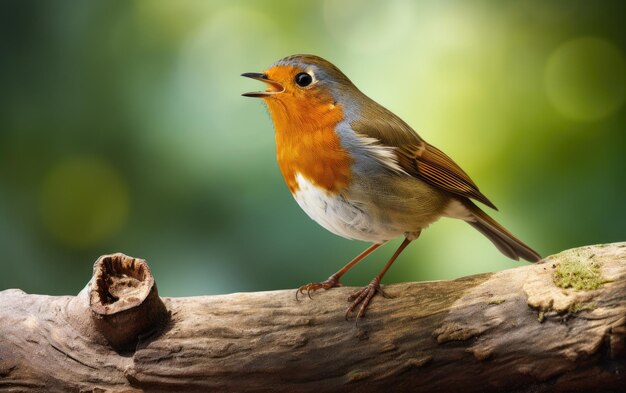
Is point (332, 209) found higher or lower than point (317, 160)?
lower

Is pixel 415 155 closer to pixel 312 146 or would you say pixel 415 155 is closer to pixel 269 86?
pixel 312 146

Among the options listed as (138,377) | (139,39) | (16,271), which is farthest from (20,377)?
(139,39)

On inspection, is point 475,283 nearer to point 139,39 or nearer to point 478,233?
point 478,233

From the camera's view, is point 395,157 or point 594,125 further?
point 594,125

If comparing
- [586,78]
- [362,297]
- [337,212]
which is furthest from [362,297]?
[586,78]

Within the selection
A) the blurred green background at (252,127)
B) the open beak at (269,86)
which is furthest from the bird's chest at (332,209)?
the blurred green background at (252,127)

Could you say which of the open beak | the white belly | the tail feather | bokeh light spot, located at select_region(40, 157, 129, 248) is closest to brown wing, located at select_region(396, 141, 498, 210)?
the tail feather

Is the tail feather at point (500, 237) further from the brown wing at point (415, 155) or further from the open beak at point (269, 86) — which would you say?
the open beak at point (269, 86)
